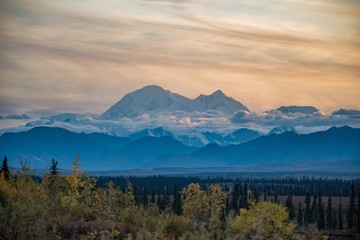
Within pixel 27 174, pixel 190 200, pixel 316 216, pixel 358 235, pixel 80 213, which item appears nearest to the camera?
pixel 80 213

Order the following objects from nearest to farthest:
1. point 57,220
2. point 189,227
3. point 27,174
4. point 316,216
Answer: point 57,220 < point 189,227 < point 27,174 < point 316,216

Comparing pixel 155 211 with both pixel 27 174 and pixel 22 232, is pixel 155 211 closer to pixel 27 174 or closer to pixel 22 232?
pixel 27 174

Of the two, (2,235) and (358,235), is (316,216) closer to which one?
(358,235)

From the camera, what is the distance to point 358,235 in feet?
397

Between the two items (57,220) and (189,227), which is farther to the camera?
(189,227)

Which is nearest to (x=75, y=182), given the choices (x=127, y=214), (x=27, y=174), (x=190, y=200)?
(x=27, y=174)

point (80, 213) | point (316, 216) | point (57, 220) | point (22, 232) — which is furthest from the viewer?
point (316, 216)

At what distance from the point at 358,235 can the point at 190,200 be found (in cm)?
5713

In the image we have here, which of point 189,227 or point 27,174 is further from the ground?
point 27,174

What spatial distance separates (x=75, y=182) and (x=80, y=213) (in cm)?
2331

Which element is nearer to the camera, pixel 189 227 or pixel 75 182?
pixel 189 227

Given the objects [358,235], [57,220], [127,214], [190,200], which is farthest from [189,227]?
[358,235]

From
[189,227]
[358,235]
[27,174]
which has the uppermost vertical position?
[27,174]

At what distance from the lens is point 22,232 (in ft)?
58.6
